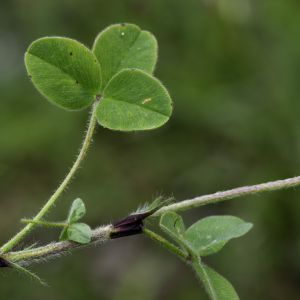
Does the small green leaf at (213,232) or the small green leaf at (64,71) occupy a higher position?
the small green leaf at (64,71)

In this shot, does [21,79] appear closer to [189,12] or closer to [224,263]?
[189,12]

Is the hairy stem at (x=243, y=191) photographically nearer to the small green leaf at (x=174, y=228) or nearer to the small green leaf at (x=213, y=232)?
the small green leaf at (x=174, y=228)

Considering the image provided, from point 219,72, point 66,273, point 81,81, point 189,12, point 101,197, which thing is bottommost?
point 66,273

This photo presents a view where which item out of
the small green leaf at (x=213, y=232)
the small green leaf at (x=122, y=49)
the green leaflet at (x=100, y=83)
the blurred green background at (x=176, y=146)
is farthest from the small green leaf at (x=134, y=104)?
the blurred green background at (x=176, y=146)

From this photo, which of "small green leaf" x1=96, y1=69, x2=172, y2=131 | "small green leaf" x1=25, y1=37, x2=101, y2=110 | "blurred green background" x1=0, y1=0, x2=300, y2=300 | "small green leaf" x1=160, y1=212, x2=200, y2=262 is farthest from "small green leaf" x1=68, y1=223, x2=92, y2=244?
"blurred green background" x1=0, y1=0, x2=300, y2=300

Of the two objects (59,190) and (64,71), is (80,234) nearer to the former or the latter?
(59,190)

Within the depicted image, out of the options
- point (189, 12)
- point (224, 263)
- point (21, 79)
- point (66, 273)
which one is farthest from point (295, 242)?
point (21, 79)

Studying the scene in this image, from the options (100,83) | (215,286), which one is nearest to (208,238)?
Answer: (215,286)
